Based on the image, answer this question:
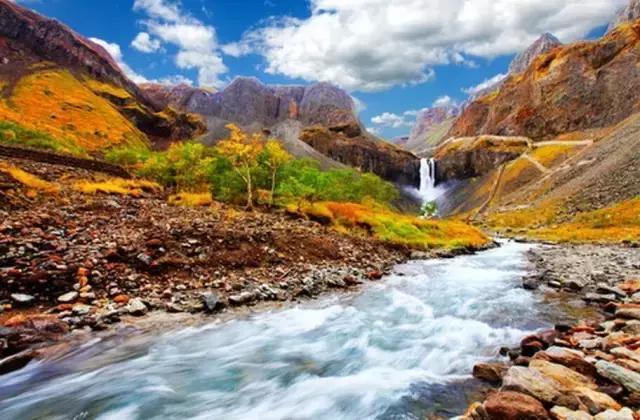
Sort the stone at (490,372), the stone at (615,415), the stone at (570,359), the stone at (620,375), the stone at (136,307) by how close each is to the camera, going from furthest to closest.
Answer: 1. the stone at (136,307)
2. the stone at (490,372)
3. the stone at (570,359)
4. the stone at (620,375)
5. the stone at (615,415)

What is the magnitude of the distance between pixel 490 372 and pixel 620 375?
254cm

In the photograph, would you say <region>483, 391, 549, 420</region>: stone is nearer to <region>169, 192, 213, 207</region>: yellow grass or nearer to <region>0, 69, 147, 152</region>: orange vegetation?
<region>169, 192, 213, 207</region>: yellow grass

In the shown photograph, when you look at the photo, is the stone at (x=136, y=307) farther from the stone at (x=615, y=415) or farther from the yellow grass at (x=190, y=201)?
the yellow grass at (x=190, y=201)

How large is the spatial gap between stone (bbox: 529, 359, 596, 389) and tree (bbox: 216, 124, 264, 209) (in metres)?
30.8

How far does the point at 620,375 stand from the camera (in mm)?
6695

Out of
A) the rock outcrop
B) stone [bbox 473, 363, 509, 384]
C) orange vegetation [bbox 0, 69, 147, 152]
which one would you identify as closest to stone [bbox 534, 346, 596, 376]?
stone [bbox 473, 363, 509, 384]

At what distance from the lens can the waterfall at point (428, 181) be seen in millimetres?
157587

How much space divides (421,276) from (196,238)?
479 inches

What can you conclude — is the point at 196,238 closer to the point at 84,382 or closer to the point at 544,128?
the point at 84,382

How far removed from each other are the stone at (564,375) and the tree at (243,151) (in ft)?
101

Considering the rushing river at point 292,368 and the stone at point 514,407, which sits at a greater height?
the stone at point 514,407

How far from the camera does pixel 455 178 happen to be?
153000 millimetres

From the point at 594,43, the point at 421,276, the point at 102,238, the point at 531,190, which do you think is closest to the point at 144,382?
the point at 102,238

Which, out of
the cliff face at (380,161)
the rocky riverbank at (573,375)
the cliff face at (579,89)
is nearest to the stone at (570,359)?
the rocky riverbank at (573,375)
